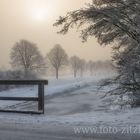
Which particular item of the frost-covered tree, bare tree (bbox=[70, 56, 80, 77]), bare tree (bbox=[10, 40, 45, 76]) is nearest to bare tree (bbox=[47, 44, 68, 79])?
bare tree (bbox=[10, 40, 45, 76])

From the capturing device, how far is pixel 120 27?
1723cm

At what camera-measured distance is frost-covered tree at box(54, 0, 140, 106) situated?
1603 centimetres

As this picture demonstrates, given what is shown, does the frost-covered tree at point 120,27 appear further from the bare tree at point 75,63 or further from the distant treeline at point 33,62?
the bare tree at point 75,63

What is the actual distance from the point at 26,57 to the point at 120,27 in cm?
8880

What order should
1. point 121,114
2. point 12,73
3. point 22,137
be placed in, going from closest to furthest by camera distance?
point 22,137 < point 121,114 < point 12,73

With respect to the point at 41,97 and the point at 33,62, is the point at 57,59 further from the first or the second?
the point at 41,97

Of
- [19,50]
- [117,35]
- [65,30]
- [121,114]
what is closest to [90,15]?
[65,30]

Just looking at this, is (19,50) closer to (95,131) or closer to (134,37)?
(134,37)

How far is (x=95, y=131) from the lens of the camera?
9.59m

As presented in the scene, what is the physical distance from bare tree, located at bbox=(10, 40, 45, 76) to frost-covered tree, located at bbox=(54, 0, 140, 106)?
86200 mm

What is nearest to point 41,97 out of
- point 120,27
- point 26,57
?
point 120,27

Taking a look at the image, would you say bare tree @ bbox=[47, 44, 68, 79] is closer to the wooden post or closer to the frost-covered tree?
the frost-covered tree

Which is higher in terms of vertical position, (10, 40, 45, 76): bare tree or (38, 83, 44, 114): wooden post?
(10, 40, 45, 76): bare tree

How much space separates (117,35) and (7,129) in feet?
31.7
